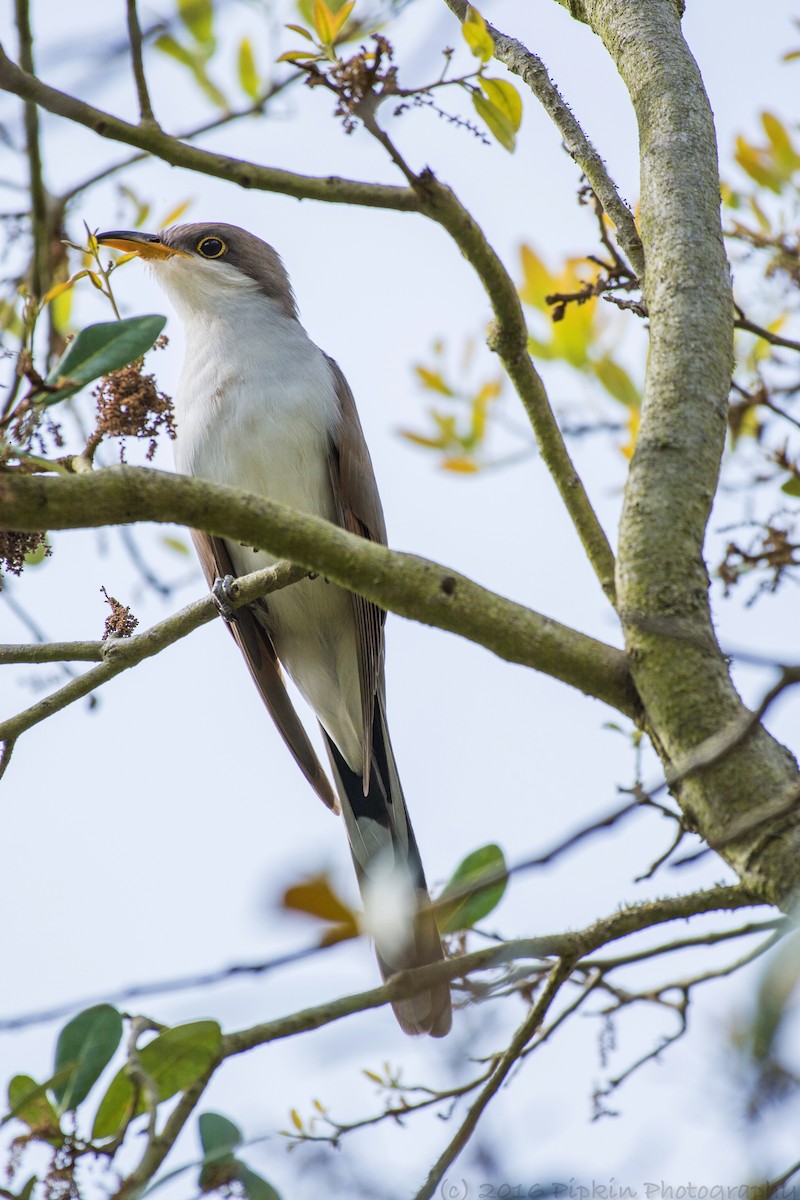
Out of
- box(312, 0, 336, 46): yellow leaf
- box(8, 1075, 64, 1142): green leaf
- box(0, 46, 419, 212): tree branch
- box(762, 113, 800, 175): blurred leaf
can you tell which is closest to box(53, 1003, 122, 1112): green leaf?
box(8, 1075, 64, 1142): green leaf

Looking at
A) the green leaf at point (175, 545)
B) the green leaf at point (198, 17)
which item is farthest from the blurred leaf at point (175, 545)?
the green leaf at point (198, 17)

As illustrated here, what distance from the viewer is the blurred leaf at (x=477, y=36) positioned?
2.40 metres

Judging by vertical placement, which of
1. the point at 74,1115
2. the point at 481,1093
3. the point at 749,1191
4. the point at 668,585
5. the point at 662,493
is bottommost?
the point at 749,1191

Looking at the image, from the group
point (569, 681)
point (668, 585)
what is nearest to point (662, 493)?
point (668, 585)

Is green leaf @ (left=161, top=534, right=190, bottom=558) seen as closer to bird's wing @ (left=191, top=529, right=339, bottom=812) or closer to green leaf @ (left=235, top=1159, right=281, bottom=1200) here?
bird's wing @ (left=191, top=529, right=339, bottom=812)

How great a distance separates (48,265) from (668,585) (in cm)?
238

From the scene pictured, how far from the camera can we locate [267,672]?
4.85m

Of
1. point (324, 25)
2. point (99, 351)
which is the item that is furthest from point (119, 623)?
point (324, 25)

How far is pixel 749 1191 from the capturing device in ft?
6.01

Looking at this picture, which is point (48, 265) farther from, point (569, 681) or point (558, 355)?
point (569, 681)

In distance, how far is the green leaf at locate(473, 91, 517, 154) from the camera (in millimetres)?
2506

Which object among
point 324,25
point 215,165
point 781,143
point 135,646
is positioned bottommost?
point 135,646

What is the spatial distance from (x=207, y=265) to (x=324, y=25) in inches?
115

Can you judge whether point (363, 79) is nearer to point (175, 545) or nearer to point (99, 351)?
point (99, 351)
